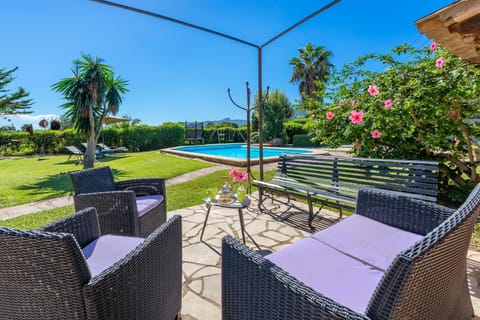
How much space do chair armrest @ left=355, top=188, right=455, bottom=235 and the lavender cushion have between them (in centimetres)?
66

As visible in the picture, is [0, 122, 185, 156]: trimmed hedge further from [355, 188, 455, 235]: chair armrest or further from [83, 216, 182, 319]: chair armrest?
[355, 188, 455, 235]: chair armrest

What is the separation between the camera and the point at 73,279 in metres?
0.89

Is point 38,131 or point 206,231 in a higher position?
point 38,131

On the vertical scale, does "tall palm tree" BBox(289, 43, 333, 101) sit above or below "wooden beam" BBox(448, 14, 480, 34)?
above

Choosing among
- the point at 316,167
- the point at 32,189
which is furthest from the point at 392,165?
the point at 32,189

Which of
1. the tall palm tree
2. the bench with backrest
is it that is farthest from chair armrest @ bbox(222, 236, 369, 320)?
the tall palm tree

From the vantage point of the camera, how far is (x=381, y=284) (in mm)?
705

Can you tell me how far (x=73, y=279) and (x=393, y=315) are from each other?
1136 millimetres

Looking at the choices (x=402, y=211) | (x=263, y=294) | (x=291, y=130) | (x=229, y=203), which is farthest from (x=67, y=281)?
(x=291, y=130)

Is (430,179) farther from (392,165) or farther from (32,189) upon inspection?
(32,189)

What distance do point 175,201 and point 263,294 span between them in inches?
133

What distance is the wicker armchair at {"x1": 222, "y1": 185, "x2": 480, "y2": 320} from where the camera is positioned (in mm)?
685

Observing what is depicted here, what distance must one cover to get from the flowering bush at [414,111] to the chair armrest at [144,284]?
10.0 feet

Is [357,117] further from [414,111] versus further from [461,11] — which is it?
[461,11]
